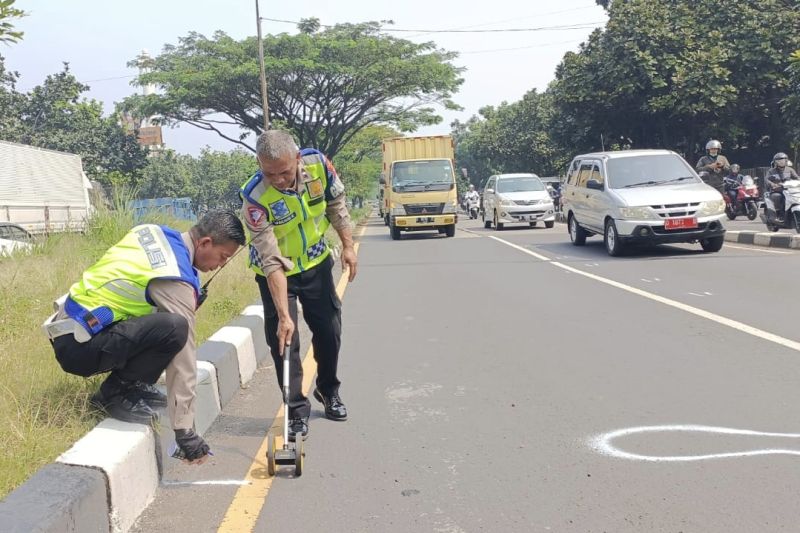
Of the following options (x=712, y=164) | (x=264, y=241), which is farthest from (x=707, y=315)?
(x=712, y=164)

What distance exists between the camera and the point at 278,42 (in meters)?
31.9

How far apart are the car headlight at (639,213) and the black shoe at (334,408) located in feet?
29.2

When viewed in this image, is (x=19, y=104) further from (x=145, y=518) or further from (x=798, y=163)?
(x=145, y=518)

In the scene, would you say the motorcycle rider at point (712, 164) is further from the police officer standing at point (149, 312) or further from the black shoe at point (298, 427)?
the police officer standing at point (149, 312)

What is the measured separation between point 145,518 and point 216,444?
0.97 meters

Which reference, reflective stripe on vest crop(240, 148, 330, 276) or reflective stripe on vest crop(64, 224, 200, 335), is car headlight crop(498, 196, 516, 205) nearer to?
reflective stripe on vest crop(240, 148, 330, 276)

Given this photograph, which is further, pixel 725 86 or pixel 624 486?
pixel 725 86

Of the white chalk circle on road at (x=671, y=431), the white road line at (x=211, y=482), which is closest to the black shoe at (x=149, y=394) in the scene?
the white road line at (x=211, y=482)

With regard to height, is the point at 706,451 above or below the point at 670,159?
below

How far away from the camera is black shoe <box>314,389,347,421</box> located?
184 inches

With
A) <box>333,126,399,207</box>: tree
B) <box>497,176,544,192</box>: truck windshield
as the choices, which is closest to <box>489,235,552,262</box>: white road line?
<box>497,176,544,192</box>: truck windshield

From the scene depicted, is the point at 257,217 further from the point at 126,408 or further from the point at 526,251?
the point at 526,251

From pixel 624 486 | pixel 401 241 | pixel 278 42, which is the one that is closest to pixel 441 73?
pixel 278 42

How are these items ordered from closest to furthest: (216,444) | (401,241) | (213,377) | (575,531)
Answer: (575,531) → (216,444) → (213,377) → (401,241)
